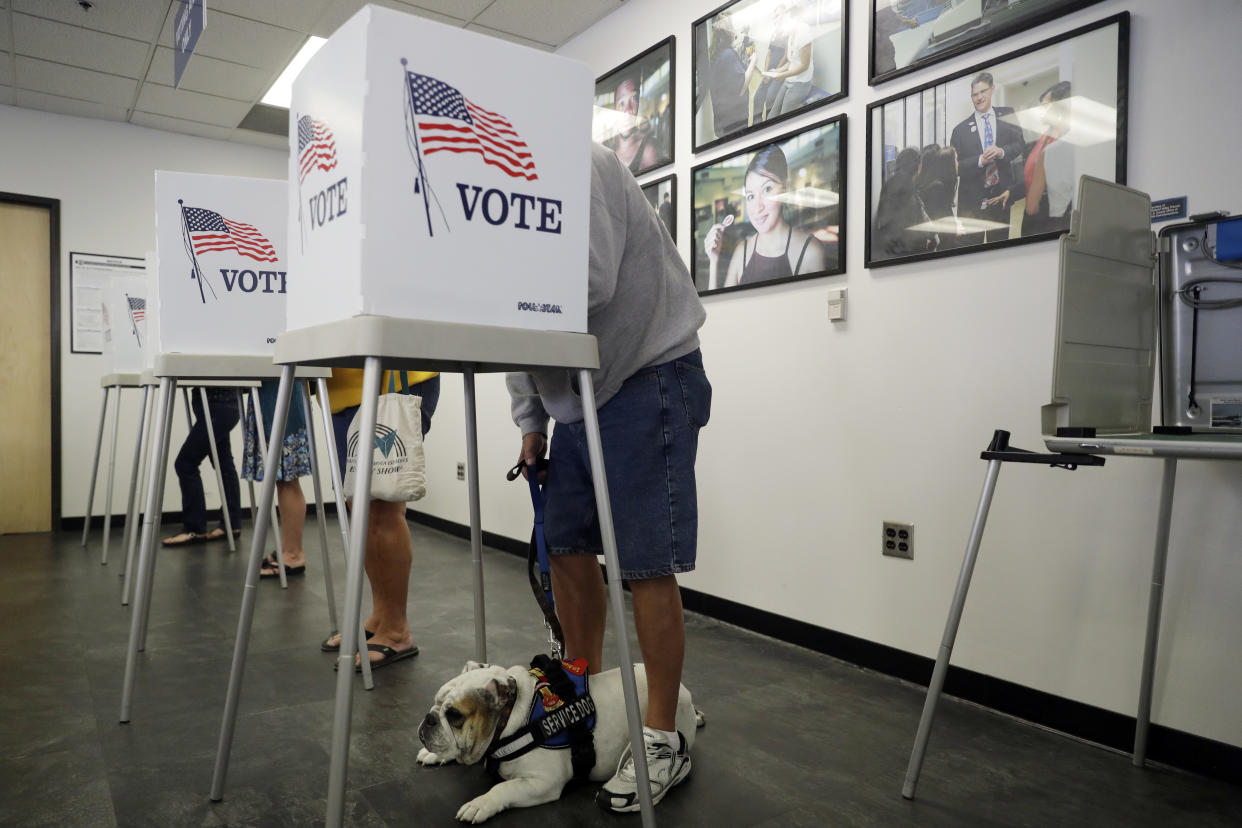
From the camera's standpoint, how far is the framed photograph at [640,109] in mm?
2922

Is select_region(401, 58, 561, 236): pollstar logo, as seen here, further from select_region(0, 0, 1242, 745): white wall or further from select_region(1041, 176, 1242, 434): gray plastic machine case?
select_region(0, 0, 1242, 745): white wall

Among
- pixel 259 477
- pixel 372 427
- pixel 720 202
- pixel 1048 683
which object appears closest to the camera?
pixel 372 427

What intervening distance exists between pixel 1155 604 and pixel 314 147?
1.69m

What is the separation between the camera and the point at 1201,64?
156cm

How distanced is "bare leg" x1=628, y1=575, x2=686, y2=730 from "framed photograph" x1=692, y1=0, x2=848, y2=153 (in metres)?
1.60

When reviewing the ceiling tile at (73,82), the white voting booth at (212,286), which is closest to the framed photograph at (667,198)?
the white voting booth at (212,286)

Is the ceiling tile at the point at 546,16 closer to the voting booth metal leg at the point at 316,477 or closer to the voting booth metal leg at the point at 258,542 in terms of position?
the voting booth metal leg at the point at 316,477

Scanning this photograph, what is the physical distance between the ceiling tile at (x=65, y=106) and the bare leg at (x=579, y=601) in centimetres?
434

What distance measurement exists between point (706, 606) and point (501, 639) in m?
0.72

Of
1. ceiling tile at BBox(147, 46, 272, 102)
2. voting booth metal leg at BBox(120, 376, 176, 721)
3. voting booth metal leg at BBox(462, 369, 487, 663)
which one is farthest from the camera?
ceiling tile at BBox(147, 46, 272, 102)

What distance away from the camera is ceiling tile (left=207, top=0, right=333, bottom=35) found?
3.19 metres

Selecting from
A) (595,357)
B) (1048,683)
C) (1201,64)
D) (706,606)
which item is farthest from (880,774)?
(1201,64)

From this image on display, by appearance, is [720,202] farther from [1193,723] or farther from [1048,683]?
[1193,723]

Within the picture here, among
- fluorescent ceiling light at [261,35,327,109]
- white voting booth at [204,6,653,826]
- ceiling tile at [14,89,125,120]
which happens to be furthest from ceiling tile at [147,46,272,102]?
white voting booth at [204,6,653,826]
